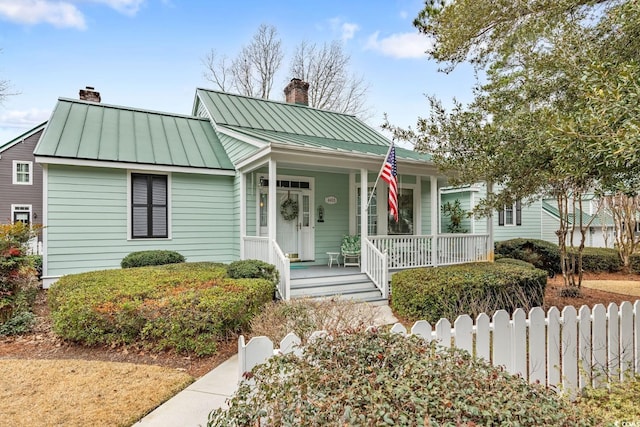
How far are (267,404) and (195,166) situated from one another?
852cm

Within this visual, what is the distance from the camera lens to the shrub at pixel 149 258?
8391 mm

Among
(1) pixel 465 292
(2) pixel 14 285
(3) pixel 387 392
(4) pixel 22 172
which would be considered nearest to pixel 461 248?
(1) pixel 465 292

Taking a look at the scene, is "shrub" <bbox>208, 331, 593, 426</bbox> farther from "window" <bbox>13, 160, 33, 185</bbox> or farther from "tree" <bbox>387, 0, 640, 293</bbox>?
"window" <bbox>13, 160, 33, 185</bbox>

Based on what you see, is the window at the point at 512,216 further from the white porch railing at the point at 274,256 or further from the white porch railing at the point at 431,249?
the white porch railing at the point at 274,256

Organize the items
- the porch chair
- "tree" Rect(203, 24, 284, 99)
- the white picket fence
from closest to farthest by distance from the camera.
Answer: the white picket fence
the porch chair
"tree" Rect(203, 24, 284, 99)

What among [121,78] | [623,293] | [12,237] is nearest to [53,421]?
[12,237]

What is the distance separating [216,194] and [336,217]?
11.8 ft

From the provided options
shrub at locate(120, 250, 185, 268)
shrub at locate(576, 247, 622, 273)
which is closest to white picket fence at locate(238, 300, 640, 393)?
shrub at locate(120, 250, 185, 268)

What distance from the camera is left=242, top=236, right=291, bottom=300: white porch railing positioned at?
7251 millimetres

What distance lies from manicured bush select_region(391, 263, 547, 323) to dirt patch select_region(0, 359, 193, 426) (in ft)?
13.8

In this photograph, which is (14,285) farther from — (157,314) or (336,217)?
(336,217)

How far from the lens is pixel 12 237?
6.55 meters

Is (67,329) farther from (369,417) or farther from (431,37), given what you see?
(431,37)

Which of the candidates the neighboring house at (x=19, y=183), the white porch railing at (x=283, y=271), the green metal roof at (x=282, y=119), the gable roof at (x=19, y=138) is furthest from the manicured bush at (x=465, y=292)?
the gable roof at (x=19, y=138)
